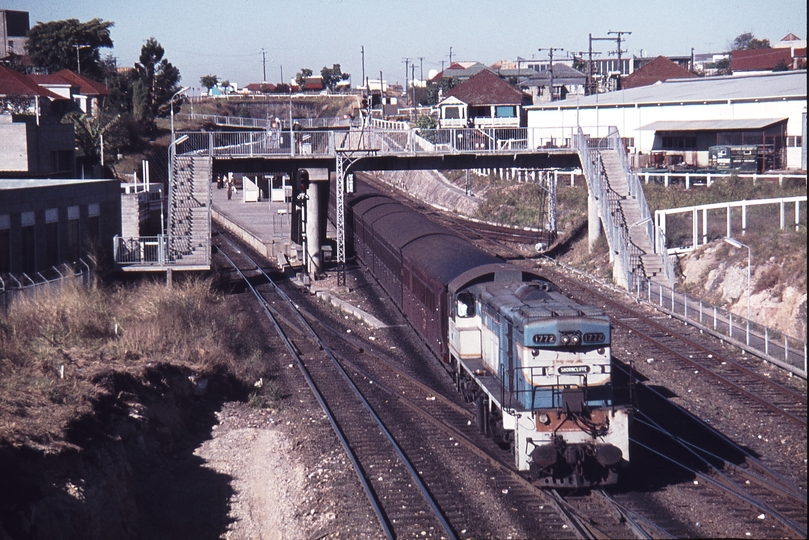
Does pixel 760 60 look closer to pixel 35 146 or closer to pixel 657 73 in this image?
pixel 657 73

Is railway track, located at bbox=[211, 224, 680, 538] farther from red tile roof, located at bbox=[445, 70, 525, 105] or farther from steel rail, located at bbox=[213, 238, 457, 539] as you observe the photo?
red tile roof, located at bbox=[445, 70, 525, 105]

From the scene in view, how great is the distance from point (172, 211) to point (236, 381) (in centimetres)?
1648

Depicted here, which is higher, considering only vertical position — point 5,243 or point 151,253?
point 5,243

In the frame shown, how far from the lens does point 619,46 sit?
277 ft

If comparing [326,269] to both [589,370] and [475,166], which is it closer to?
[475,166]

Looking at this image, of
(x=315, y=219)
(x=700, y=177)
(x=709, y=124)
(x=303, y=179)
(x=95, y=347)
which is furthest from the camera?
(x=709, y=124)

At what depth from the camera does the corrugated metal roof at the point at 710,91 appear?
45.1 metres

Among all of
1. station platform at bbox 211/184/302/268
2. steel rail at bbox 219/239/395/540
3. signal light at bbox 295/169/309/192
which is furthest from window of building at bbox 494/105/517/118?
steel rail at bbox 219/239/395/540

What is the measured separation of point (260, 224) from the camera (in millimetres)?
55031

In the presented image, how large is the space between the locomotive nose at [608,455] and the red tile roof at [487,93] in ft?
210

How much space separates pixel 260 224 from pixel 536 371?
142ft

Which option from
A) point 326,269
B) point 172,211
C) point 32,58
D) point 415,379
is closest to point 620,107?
point 326,269

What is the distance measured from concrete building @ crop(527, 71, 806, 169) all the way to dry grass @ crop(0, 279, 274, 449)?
23682 millimetres

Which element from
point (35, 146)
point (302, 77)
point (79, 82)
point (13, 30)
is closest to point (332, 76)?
point (302, 77)
